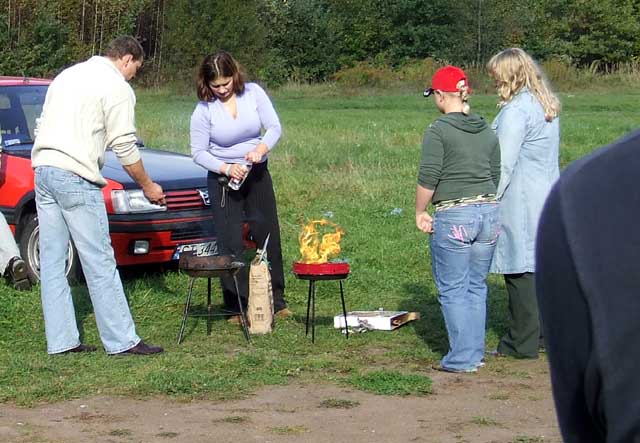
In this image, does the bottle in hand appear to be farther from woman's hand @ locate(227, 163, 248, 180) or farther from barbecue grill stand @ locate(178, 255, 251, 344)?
barbecue grill stand @ locate(178, 255, 251, 344)

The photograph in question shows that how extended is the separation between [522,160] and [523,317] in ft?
3.26

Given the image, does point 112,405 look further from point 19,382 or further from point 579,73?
point 579,73

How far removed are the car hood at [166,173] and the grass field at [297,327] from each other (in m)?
0.81

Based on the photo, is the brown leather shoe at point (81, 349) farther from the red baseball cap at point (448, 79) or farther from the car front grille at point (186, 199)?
the red baseball cap at point (448, 79)

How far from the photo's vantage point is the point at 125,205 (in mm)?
9273

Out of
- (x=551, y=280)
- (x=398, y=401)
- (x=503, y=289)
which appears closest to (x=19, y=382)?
(x=398, y=401)

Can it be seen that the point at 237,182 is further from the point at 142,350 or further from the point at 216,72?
the point at 142,350

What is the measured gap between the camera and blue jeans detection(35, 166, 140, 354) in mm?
7059

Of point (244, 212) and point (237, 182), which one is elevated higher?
point (237, 182)

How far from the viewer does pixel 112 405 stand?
617 cm

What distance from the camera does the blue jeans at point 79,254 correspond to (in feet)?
23.2

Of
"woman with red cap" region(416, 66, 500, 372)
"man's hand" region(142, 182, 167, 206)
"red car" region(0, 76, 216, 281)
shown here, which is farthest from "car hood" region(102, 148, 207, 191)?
A: "woman with red cap" region(416, 66, 500, 372)

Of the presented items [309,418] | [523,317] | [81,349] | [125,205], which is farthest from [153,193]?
[523,317]

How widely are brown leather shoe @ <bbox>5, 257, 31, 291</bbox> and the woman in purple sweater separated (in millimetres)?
1882
